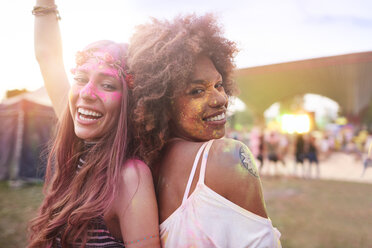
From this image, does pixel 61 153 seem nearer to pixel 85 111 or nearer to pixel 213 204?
pixel 85 111

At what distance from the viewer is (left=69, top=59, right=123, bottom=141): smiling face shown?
1277mm

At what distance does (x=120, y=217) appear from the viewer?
1.10 m

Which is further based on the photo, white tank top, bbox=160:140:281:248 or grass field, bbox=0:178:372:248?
grass field, bbox=0:178:372:248

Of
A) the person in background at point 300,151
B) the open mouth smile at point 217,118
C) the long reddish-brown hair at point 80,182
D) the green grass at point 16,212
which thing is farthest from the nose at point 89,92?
the person in background at point 300,151

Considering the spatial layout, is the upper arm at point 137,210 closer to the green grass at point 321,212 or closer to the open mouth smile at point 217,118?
the open mouth smile at point 217,118

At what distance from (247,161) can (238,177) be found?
8cm

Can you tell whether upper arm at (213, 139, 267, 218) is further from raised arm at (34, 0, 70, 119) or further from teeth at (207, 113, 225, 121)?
raised arm at (34, 0, 70, 119)

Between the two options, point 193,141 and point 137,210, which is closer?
point 137,210

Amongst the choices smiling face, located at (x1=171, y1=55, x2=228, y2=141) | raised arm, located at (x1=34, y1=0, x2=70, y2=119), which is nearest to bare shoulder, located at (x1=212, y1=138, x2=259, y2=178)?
smiling face, located at (x1=171, y1=55, x2=228, y2=141)

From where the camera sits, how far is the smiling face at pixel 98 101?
4.19 ft

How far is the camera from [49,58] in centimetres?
179

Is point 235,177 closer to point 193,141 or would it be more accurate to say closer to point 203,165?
point 203,165

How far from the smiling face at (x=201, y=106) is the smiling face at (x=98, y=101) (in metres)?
0.29

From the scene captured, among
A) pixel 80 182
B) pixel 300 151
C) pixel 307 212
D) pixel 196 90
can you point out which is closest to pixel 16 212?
pixel 80 182
